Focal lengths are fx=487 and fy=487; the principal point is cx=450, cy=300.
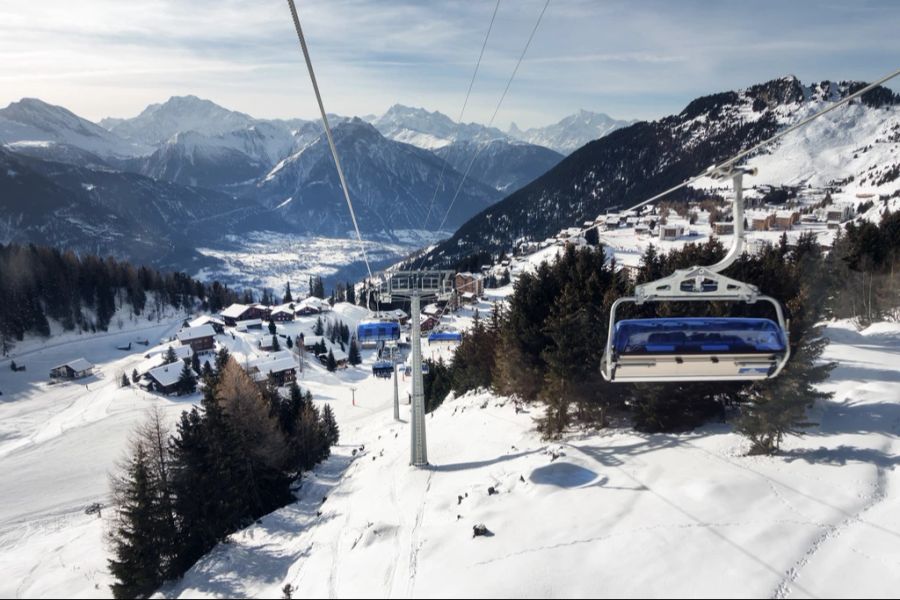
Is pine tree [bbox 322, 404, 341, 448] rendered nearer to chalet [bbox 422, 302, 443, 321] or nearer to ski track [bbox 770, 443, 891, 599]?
ski track [bbox 770, 443, 891, 599]

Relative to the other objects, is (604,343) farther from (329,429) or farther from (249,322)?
(249,322)

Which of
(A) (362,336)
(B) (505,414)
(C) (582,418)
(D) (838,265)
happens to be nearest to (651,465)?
(C) (582,418)

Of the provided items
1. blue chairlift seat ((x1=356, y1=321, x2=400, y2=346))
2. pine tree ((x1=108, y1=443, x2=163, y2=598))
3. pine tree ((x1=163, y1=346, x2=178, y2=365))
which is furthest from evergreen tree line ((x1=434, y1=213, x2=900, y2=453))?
pine tree ((x1=163, y1=346, x2=178, y2=365))

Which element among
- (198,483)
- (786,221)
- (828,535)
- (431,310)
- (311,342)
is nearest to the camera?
(828,535)

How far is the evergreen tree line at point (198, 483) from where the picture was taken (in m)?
19.4

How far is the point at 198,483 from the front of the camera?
2184cm

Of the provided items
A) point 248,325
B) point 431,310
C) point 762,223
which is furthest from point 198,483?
point 762,223

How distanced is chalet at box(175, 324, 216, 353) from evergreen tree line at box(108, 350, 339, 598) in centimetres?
6392

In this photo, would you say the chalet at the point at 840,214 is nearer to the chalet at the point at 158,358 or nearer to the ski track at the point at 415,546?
the ski track at the point at 415,546

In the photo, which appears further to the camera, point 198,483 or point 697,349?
point 198,483

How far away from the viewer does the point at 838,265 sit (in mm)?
37438

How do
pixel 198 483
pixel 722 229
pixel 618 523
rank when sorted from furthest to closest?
pixel 722 229, pixel 198 483, pixel 618 523

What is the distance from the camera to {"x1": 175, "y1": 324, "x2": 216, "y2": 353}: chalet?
87.7 m

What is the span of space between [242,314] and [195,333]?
19167mm
